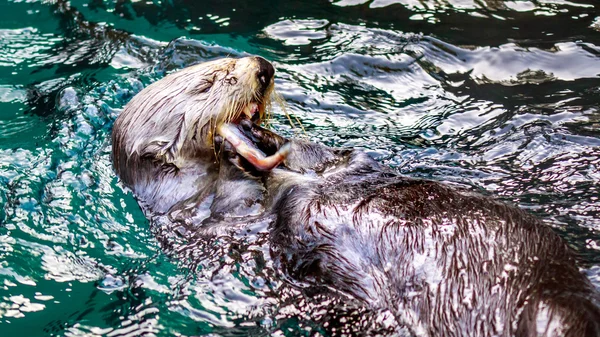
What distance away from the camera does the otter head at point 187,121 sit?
12.9 ft

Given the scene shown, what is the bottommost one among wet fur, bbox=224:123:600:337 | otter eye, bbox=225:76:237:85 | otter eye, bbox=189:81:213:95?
wet fur, bbox=224:123:600:337

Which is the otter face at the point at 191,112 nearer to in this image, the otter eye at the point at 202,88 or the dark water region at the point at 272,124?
the otter eye at the point at 202,88

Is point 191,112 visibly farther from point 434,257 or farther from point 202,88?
point 434,257

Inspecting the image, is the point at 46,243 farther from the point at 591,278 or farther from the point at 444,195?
the point at 591,278

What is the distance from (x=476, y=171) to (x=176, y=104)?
1862mm

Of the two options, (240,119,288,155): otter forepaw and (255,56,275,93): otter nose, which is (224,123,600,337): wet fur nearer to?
(240,119,288,155): otter forepaw

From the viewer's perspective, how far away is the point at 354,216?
328cm

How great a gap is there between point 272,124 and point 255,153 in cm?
165

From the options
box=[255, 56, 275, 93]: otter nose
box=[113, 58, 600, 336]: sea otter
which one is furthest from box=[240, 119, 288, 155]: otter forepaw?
box=[255, 56, 275, 93]: otter nose

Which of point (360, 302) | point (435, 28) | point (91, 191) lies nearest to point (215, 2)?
point (435, 28)

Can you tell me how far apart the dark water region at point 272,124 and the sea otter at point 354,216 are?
16 centimetres

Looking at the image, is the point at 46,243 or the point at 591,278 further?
the point at 46,243

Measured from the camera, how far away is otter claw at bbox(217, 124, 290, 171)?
3.72 metres

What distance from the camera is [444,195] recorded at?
3381 mm
